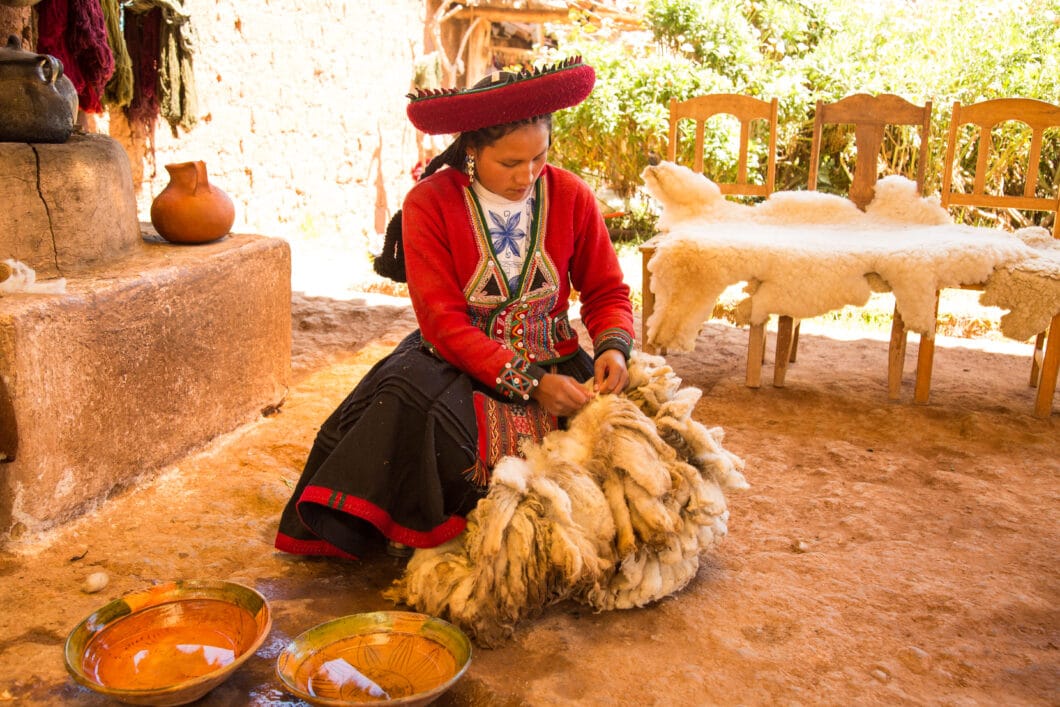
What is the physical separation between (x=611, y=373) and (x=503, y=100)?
769 millimetres

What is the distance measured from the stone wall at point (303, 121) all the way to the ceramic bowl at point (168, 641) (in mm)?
4355

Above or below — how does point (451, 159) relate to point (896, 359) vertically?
above

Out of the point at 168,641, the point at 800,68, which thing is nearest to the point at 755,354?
the point at 168,641

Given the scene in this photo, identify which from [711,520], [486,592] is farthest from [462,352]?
[711,520]

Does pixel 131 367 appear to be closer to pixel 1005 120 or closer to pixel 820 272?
pixel 820 272

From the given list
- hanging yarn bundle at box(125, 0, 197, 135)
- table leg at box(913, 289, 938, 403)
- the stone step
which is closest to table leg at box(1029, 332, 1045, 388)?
table leg at box(913, 289, 938, 403)

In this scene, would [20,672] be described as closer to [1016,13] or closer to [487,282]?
[487,282]

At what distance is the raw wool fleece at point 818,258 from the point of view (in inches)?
141

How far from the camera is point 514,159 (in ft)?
7.34

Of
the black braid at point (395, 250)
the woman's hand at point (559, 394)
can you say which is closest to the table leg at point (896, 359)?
the woman's hand at point (559, 394)

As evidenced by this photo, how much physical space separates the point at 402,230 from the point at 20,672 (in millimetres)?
1372

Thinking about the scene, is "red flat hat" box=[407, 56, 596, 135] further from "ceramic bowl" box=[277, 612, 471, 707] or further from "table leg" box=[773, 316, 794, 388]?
"table leg" box=[773, 316, 794, 388]

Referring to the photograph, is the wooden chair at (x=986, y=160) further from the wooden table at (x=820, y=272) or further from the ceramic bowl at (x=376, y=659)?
the ceramic bowl at (x=376, y=659)

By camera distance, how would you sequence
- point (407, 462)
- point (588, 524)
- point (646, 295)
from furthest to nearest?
point (646, 295), point (407, 462), point (588, 524)
